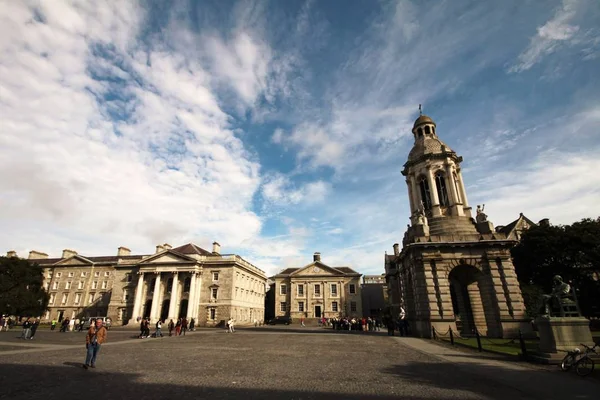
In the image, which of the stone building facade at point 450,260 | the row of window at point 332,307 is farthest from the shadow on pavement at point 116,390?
the row of window at point 332,307

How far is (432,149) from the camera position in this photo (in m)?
29.3

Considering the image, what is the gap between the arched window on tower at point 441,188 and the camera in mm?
28188

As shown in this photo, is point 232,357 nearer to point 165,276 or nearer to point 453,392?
point 453,392

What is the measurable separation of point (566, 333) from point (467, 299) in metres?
16.9

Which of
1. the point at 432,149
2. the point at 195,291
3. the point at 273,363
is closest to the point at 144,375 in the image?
the point at 273,363

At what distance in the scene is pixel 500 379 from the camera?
8.71m

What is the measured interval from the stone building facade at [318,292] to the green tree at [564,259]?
33.4 m

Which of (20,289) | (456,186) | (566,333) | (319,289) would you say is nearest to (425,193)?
(456,186)

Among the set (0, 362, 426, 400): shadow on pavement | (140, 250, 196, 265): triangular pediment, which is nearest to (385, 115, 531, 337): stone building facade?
(0, 362, 426, 400): shadow on pavement

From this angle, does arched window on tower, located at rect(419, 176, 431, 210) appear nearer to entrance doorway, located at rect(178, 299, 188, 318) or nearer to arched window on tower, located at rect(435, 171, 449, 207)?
arched window on tower, located at rect(435, 171, 449, 207)

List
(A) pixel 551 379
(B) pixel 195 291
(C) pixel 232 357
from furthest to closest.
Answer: (B) pixel 195 291, (C) pixel 232 357, (A) pixel 551 379

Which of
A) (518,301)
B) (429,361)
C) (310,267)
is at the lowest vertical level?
(429,361)

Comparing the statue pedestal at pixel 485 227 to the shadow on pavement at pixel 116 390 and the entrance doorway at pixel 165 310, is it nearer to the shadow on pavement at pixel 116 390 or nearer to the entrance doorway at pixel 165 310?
the shadow on pavement at pixel 116 390

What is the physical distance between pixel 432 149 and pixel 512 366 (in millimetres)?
22010
